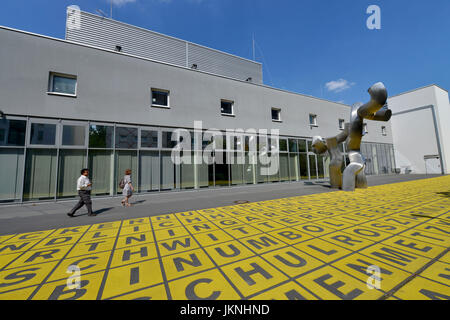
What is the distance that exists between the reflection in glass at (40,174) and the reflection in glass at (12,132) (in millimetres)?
733

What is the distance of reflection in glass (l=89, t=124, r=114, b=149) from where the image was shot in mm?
11453

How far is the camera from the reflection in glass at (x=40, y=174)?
10039 mm

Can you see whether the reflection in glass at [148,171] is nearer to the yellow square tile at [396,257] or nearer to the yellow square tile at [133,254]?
the yellow square tile at [133,254]

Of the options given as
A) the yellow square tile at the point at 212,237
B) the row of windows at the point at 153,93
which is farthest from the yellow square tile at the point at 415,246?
the row of windows at the point at 153,93

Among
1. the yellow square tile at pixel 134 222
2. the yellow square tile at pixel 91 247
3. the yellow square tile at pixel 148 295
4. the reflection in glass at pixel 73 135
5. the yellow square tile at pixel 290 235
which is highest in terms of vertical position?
the reflection in glass at pixel 73 135

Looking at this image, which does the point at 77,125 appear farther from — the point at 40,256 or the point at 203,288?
the point at 203,288

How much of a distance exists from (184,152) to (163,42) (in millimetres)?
12075

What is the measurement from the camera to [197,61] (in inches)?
781

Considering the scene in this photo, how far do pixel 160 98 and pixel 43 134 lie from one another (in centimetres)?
697

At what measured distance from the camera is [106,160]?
11.7 m

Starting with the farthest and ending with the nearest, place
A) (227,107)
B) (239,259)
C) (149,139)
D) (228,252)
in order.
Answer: (227,107)
(149,139)
(228,252)
(239,259)

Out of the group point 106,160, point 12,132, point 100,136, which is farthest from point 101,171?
point 12,132
